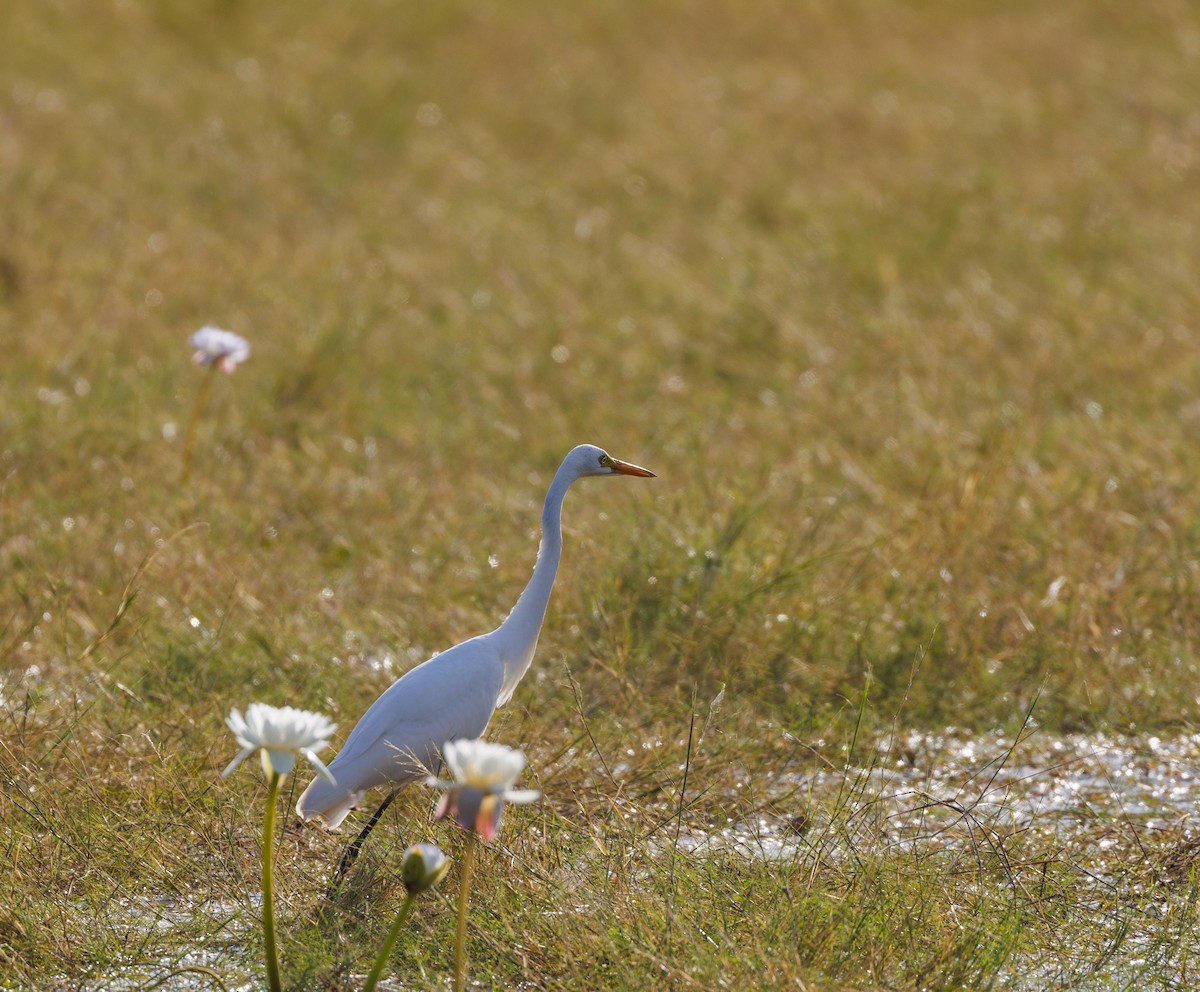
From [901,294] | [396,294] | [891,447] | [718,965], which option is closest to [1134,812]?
[718,965]

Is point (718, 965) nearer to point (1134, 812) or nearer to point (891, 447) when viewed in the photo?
point (1134, 812)

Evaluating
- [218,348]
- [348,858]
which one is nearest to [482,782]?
[348,858]

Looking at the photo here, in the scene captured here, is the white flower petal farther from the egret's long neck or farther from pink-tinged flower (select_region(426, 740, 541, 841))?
the egret's long neck

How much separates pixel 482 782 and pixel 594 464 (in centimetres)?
132

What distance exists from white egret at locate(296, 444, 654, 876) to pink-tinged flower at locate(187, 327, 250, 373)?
5.11 feet

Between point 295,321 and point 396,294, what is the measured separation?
51 centimetres

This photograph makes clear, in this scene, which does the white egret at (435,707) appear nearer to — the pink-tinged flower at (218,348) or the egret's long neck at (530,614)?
the egret's long neck at (530,614)

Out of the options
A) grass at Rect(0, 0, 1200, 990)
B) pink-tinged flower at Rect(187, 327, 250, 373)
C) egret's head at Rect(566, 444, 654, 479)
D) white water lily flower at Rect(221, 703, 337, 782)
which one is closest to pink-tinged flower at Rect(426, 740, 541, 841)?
white water lily flower at Rect(221, 703, 337, 782)

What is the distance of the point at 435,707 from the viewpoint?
281 centimetres

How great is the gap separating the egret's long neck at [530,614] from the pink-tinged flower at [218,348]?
1572mm

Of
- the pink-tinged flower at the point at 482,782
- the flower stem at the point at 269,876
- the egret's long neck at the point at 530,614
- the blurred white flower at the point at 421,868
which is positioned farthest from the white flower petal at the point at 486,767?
the egret's long neck at the point at 530,614

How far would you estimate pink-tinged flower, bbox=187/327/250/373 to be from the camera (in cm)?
421

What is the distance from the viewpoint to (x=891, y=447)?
15.8ft

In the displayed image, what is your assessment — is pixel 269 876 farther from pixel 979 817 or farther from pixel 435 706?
pixel 979 817
